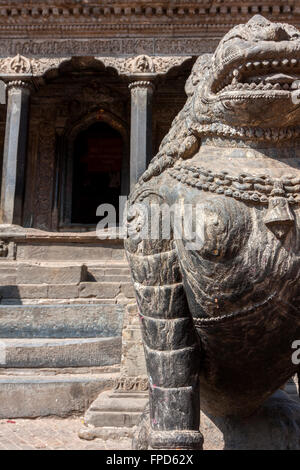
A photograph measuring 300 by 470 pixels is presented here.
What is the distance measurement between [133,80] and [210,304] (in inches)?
377

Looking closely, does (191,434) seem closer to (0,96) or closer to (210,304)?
(210,304)

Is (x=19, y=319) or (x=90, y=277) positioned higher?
(x=90, y=277)

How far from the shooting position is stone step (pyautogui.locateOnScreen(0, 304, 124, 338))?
489cm

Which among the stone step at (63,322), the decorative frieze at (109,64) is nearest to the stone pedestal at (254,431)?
the stone step at (63,322)

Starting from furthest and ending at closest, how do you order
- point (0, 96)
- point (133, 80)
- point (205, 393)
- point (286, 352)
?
1. point (0, 96)
2. point (133, 80)
3. point (205, 393)
4. point (286, 352)

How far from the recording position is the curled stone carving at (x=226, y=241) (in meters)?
1.51

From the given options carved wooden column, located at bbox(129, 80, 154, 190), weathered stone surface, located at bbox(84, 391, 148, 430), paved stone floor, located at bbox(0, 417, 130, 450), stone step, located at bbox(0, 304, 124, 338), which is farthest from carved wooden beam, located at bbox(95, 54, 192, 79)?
paved stone floor, located at bbox(0, 417, 130, 450)

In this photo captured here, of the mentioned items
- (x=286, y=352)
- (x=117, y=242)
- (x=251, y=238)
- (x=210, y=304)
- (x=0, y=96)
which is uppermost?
(x=0, y=96)

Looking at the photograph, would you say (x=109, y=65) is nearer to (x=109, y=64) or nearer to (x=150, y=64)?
(x=109, y=64)

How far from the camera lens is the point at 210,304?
1552 mm

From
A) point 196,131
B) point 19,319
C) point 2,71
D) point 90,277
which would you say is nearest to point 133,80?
point 2,71

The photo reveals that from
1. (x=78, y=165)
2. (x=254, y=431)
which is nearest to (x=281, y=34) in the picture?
(x=254, y=431)

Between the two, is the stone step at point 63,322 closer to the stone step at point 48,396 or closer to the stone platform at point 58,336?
the stone platform at point 58,336

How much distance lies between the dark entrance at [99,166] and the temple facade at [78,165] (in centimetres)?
3
